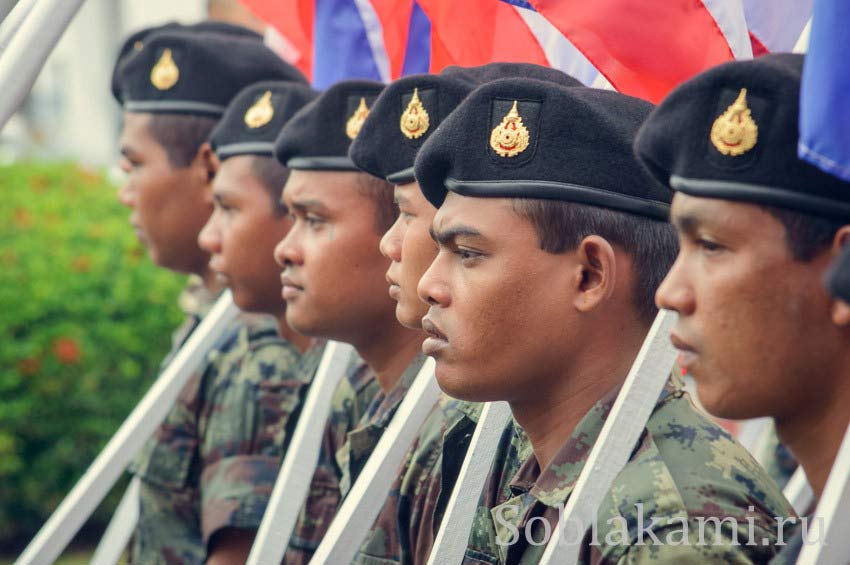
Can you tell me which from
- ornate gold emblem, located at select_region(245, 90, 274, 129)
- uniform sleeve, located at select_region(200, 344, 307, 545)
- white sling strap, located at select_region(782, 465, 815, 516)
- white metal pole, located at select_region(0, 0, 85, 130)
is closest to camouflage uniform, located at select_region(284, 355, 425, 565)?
uniform sleeve, located at select_region(200, 344, 307, 545)

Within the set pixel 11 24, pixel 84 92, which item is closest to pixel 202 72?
pixel 11 24

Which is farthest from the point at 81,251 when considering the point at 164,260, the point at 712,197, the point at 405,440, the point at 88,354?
the point at 712,197

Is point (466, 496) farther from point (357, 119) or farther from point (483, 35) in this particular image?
point (483, 35)

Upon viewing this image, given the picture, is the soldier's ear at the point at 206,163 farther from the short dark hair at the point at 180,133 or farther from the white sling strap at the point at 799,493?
the white sling strap at the point at 799,493

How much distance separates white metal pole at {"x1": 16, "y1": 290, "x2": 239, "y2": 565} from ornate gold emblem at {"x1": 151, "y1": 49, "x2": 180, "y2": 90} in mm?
917

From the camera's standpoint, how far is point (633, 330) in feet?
9.34

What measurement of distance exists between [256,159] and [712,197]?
258 cm

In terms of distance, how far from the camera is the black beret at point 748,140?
218 cm

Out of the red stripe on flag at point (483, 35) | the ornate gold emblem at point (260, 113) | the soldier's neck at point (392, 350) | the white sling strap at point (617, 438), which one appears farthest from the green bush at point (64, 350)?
the white sling strap at point (617, 438)

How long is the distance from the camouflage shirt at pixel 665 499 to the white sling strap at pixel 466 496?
8 cm

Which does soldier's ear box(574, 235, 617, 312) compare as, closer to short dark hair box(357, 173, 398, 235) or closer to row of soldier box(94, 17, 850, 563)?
row of soldier box(94, 17, 850, 563)

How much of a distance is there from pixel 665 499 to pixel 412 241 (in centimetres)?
112

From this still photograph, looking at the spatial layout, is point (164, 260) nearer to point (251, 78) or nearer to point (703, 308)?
point (251, 78)

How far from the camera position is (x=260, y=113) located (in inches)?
182
